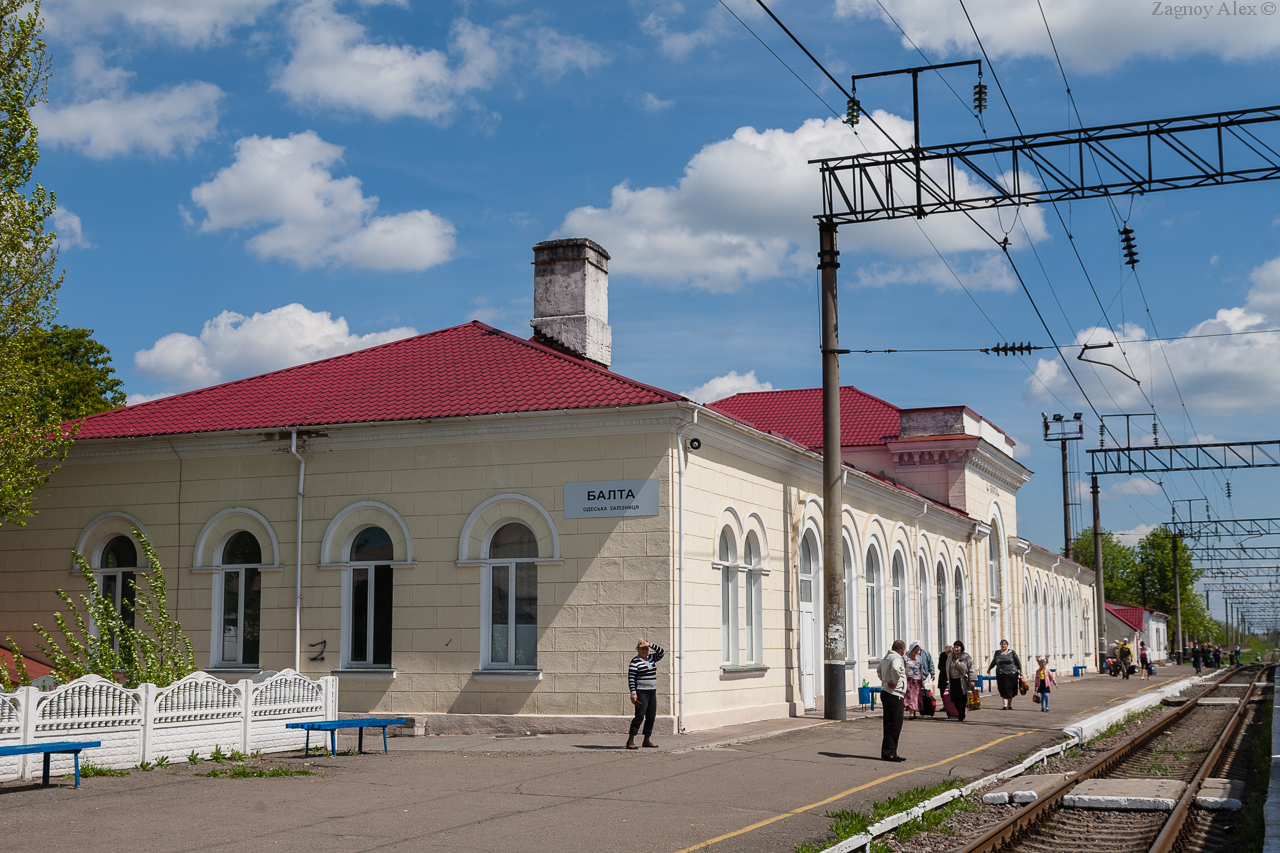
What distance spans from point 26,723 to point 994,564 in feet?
108

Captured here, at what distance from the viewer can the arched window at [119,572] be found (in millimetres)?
21500

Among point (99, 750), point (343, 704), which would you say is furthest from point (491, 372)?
point (99, 750)

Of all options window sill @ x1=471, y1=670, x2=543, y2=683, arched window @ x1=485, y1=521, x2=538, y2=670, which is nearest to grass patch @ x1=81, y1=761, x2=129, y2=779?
window sill @ x1=471, y1=670, x2=543, y2=683

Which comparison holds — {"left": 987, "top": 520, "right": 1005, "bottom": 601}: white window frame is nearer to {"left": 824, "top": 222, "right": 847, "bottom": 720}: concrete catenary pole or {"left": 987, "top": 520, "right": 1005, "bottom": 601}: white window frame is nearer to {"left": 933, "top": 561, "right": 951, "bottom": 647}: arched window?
{"left": 933, "top": 561, "right": 951, "bottom": 647}: arched window

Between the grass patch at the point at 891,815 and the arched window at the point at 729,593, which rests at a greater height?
the arched window at the point at 729,593

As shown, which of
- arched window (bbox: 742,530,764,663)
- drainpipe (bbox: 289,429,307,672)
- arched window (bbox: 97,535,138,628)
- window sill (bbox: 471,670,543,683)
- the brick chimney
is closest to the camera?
window sill (bbox: 471,670,543,683)

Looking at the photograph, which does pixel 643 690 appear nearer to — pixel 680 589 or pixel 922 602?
pixel 680 589

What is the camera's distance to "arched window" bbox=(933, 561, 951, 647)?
3291 cm

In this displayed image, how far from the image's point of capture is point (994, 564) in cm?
3972

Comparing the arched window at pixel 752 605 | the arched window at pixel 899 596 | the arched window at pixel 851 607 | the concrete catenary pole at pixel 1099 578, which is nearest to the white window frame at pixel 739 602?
the arched window at pixel 752 605

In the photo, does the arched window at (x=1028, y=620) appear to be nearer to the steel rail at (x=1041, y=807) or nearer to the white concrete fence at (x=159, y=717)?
the steel rail at (x=1041, y=807)

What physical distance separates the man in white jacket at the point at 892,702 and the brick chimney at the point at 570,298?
9.50 metres

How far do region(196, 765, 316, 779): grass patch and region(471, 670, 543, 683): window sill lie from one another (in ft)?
17.0

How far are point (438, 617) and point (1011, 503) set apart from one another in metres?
27.6
